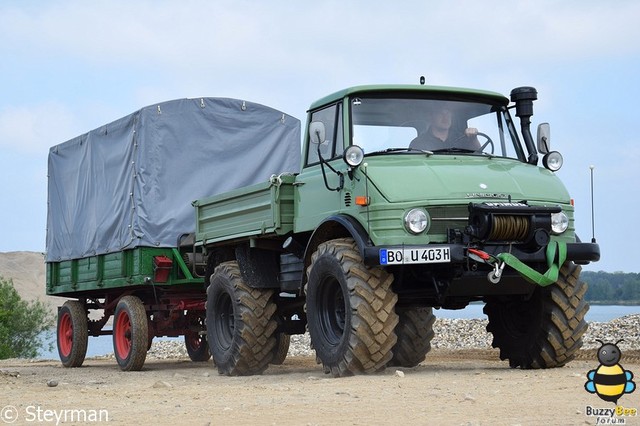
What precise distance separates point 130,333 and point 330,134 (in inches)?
235

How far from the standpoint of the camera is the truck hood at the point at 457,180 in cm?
1175

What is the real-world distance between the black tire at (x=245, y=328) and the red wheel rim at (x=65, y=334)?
6177mm

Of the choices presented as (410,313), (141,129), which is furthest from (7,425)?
(141,129)

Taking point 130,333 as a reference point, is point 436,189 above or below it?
above

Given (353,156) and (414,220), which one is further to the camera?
(353,156)

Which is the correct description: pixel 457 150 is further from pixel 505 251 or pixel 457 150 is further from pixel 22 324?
pixel 22 324

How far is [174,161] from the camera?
17.7 m

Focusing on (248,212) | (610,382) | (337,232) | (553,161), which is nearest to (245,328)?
(248,212)

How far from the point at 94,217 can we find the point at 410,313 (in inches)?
259

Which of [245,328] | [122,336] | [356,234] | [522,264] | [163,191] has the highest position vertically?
[163,191]

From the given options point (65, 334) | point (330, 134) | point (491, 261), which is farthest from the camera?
point (65, 334)

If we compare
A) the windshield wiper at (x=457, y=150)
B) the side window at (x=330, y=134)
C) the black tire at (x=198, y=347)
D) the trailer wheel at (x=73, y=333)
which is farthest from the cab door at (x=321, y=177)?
the trailer wheel at (x=73, y=333)

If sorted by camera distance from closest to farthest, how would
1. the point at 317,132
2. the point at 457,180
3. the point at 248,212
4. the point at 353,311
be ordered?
the point at 353,311
the point at 457,180
the point at 317,132
the point at 248,212

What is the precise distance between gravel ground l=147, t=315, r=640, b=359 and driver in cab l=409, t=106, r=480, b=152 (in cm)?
872
